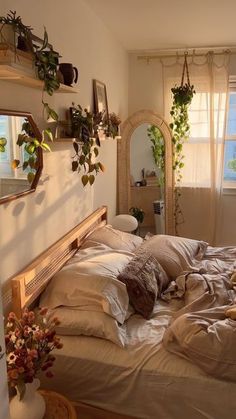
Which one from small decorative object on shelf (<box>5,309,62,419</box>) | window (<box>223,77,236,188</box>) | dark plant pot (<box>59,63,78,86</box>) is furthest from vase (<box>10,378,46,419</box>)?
window (<box>223,77,236,188</box>)

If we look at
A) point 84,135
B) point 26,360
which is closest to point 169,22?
point 84,135

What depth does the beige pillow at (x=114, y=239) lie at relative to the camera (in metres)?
2.63

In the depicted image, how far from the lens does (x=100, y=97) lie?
297cm

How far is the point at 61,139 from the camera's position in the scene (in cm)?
208

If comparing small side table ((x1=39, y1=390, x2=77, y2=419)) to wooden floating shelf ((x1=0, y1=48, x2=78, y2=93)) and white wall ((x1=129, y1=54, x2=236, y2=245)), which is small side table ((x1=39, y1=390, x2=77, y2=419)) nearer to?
wooden floating shelf ((x1=0, y1=48, x2=78, y2=93))

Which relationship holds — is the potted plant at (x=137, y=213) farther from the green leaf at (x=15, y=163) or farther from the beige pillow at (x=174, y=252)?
the green leaf at (x=15, y=163)

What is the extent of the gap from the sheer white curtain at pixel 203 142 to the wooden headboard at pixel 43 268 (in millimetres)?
1788

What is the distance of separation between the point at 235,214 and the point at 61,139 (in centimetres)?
263

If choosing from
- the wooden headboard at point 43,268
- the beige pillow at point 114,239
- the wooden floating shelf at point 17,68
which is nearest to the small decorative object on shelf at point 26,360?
the wooden headboard at point 43,268

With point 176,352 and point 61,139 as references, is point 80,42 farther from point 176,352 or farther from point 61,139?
point 176,352

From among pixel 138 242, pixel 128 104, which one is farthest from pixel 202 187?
pixel 138 242

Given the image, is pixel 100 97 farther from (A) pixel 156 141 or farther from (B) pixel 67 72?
(A) pixel 156 141

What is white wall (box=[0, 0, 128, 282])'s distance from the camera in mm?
1682

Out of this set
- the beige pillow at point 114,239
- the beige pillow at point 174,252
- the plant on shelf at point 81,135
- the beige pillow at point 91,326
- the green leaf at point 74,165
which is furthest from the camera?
the beige pillow at point 114,239
